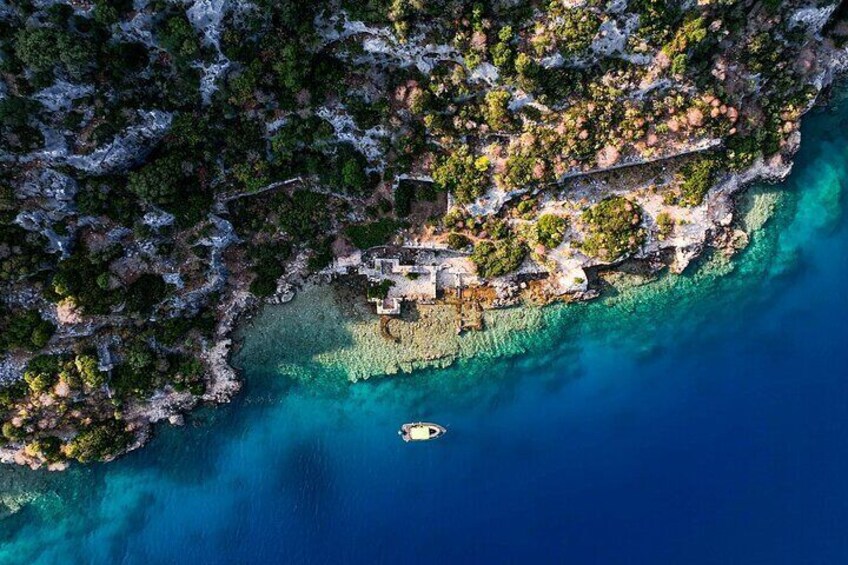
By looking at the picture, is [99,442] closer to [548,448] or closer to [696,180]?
[548,448]

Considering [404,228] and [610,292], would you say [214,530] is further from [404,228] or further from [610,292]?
[610,292]

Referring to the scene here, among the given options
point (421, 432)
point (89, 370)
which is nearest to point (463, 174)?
point (421, 432)

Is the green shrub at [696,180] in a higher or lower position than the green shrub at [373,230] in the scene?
higher

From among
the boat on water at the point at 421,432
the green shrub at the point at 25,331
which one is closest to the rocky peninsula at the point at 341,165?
the green shrub at the point at 25,331

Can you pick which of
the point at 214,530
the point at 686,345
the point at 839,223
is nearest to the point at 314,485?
the point at 214,530

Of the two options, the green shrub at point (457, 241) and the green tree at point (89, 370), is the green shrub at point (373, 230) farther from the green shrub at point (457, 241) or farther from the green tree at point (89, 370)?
the green tree at point (89, 370)

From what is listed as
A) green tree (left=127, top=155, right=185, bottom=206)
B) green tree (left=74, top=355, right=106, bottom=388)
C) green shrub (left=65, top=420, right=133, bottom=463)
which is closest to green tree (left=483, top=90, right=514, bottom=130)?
Result: green tree (left=127, top=155, right=185, bottom=206)

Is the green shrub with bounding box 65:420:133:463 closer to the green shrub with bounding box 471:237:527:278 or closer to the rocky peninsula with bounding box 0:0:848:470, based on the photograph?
the rocky peninsula with bounding box 0:0:848:470
